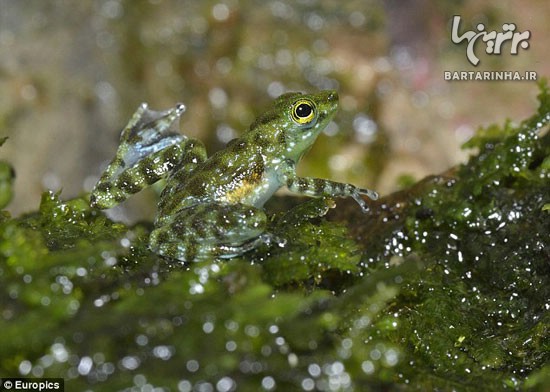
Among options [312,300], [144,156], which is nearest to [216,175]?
[144,156]

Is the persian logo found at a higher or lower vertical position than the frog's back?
lower

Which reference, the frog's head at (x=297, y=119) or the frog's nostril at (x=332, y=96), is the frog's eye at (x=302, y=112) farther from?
the frog's nostril at (x=332, y=96)

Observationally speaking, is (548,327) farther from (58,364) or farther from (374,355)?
(58,364)

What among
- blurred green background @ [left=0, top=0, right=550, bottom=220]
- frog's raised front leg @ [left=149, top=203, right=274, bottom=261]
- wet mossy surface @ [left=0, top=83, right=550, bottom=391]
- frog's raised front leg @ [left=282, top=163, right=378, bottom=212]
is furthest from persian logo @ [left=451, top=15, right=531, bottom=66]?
frog's raised front leg @ [left=149, top=203, right=274, bottom=261]

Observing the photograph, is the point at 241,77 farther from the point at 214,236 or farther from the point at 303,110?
the point at 214,236

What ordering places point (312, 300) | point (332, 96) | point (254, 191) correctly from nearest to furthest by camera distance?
point (312, 300) → point (254, 191) → point (332, 96)

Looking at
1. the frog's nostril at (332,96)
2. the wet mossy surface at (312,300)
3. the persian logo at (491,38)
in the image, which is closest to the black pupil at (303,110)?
the frog's nostril at (332,96)

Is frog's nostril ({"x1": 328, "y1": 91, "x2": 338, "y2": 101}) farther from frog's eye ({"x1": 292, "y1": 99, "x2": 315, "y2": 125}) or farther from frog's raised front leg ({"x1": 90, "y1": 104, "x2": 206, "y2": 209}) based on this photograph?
frog's raised front leg ({"x1": 90, "y1": 104, "x2": 206, "y2": 209})
